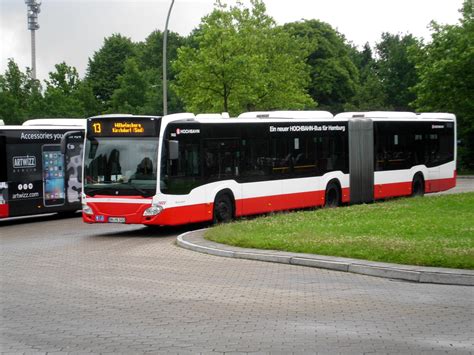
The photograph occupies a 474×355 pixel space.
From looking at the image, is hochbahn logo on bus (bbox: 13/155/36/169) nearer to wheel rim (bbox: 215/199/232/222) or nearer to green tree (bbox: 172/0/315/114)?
wheel rim (bbox: 215/199/232/222)

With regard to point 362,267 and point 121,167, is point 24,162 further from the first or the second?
point 362,267

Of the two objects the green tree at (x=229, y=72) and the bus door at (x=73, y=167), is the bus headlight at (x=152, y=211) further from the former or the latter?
the green tree at (x=229, y=72)

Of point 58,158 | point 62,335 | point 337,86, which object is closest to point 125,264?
point 62,335

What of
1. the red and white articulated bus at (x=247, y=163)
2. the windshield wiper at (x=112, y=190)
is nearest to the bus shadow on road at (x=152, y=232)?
the red and white articulated bus at (x=247, y=163)

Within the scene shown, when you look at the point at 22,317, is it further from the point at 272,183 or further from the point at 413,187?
the point at 413,187

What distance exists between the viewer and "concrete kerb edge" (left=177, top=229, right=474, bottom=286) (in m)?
11.6

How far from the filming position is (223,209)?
20.7m

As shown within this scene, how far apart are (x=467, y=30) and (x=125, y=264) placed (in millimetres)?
43545

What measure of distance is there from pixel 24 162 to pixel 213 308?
1565 cm

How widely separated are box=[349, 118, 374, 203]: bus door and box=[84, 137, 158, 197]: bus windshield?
31.9ft

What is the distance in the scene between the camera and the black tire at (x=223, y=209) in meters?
20.4

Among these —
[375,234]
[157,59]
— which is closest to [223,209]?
[375,234]

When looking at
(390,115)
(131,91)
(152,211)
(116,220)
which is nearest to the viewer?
(152,211)

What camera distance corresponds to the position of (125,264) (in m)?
14.1
